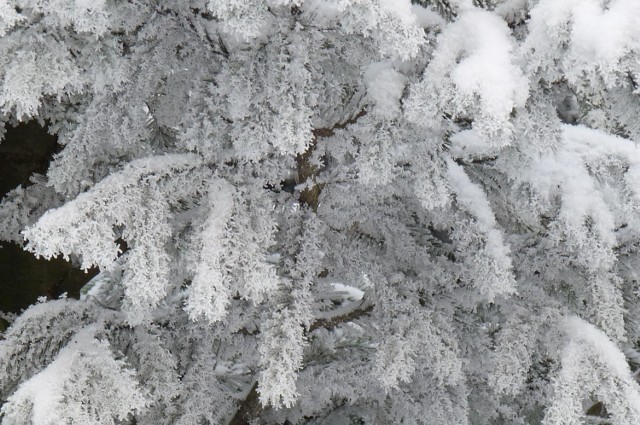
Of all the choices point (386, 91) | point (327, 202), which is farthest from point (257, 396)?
point (386, 91)

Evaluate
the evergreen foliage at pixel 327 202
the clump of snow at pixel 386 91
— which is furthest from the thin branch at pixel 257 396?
the clump of snow at pixel 386 91

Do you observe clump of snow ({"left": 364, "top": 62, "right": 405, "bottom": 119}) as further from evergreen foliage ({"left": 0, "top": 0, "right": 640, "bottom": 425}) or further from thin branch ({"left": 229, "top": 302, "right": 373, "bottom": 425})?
thin branch ({"left": 229, "top": 302, "right": 373, "bottom": 425})

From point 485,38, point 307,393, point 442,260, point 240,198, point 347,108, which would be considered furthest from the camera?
point 307,393

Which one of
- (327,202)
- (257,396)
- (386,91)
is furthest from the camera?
(257,396)

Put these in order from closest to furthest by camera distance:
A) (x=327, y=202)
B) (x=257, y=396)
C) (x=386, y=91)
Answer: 1. (x=386, y=91)
2. (x=327, y=202)
3. (x=257, y=396)

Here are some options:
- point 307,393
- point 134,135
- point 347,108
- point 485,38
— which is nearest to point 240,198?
point 347,108

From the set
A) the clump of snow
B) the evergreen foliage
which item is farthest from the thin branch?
the clump of snow

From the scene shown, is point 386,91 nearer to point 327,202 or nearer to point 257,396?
point 327,202

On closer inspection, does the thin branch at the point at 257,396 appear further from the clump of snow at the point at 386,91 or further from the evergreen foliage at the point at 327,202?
the clump of snow at the point at 386,91

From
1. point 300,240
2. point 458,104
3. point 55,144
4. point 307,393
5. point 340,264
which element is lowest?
point 307,393

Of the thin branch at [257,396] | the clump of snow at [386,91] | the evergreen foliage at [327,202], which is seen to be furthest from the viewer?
the thin branch at [257,396]

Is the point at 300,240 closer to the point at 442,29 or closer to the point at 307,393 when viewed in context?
the point at 442,29
